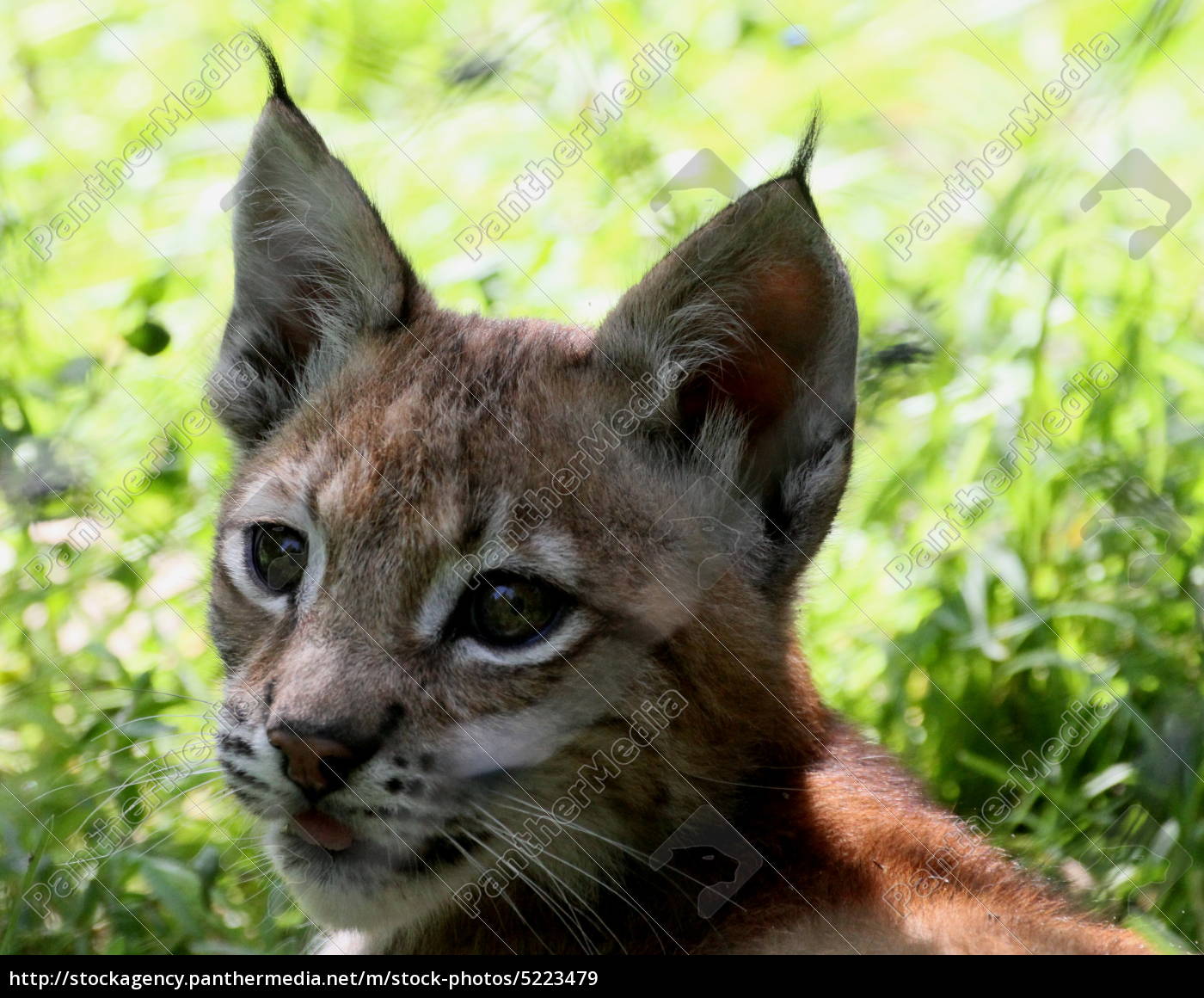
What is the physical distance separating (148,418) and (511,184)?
2824 millimetres

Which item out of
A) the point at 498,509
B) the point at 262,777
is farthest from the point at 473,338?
the point at 262,777

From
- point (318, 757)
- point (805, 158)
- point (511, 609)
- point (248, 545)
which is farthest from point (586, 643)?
point (805, 158)

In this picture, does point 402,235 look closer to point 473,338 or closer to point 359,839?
point 473,338

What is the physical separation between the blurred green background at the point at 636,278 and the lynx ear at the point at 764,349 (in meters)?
1.45

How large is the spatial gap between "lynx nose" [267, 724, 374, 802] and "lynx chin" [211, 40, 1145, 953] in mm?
13

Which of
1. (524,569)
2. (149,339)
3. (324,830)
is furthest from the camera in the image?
(149,339)

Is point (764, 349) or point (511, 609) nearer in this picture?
point (511, 609)

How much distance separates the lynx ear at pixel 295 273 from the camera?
4441 mm

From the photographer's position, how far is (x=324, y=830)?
371cm

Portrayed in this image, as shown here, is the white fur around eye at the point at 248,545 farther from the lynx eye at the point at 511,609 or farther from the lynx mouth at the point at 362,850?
the lynx mouth at the point at 362,850

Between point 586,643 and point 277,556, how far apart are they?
3.55 feet

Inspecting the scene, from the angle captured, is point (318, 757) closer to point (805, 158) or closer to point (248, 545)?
point (248, 545)

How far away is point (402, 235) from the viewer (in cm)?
819

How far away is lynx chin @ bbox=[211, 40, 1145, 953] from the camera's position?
145 inches
